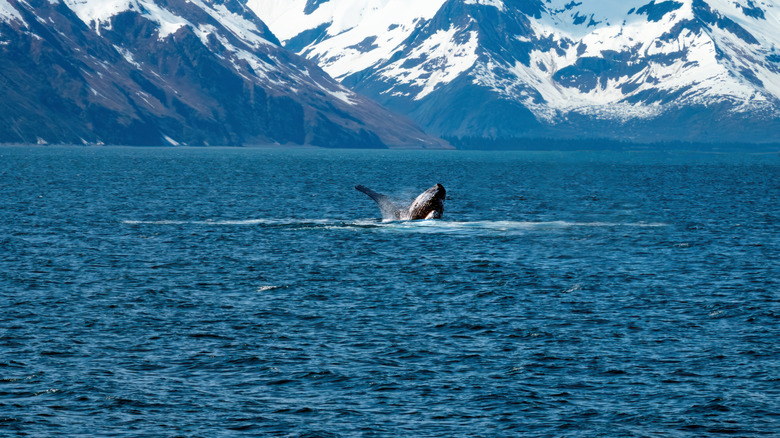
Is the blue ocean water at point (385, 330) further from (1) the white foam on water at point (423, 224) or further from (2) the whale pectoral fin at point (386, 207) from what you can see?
(2) the whale pectoral fin at point (386, 207)

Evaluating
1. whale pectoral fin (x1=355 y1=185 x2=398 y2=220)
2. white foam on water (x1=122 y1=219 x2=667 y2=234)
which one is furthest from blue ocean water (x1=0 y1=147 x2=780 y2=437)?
whale pectoral fin (x1=355 y1=185 x2=398 y2=220)

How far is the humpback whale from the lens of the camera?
305 ft

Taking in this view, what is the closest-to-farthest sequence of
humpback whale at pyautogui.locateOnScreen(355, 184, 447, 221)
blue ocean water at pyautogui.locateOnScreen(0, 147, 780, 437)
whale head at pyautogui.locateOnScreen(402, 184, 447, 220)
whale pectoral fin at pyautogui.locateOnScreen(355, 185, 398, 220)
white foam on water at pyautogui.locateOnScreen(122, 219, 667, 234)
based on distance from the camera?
blue ocean water at pyautogui.locateOnScreen(0, 147, 780, 437)
white foam on water at pyautogui.locateOnScreen(122, 219, 667, 234)
humpback whale at pyautogui.locateOnScreen(355, 184, 447, 221)
whale head at pyautogui.locateOnScreen(402, 184, 447, 220)
whale pectoral fin at pyautogui.locateOnScreen(355, 185, 398, 220)

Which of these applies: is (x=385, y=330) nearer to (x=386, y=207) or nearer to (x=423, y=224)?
(x=423, y=224)

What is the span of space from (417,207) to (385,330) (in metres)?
53.0

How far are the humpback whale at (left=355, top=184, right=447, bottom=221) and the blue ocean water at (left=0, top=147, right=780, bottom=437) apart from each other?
3.55m

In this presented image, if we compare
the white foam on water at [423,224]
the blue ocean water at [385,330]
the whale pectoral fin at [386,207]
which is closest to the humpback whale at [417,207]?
the whale pectoral fin at [386,207]

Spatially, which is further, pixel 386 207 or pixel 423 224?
pixel 386 207

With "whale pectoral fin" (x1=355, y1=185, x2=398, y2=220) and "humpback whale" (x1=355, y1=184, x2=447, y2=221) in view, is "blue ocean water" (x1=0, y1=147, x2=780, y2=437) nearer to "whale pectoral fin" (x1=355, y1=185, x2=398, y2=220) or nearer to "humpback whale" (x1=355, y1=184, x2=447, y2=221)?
"humpback whale" (x1=355, y1=184, x2=447, y2=221)

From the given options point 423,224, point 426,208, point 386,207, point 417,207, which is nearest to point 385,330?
point 423,224

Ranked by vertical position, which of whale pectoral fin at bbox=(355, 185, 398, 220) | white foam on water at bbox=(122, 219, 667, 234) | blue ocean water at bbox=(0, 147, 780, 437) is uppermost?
whale pectoral fin at bbox=(355, 185, 398, 220)

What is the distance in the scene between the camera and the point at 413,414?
32875mm

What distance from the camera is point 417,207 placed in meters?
97.2

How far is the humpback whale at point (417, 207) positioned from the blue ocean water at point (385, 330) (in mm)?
3546
